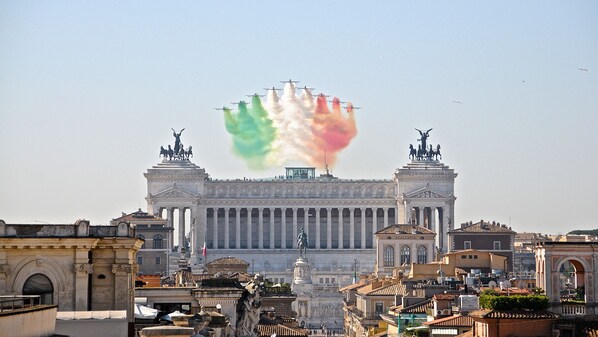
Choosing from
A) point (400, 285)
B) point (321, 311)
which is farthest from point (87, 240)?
point (321, 311)

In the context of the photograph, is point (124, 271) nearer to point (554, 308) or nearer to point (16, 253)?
point (16, 253)

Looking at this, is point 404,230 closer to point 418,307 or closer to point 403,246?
point 403,246

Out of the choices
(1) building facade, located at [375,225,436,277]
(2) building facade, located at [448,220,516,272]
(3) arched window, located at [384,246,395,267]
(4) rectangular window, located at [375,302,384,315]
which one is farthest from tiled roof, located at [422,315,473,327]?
(3) arched window, located at [384,246,395,267]

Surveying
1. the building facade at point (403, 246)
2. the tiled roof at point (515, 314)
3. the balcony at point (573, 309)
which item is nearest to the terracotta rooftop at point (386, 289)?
the building facade at point (403, 246)

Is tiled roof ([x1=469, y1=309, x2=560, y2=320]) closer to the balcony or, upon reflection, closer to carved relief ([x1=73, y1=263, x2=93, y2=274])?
the balcony

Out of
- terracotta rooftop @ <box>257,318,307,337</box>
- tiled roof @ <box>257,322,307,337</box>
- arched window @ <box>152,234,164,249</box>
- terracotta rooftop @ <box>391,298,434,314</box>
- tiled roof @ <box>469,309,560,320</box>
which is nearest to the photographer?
tiled roof @ <box>469,309,560,320</box>

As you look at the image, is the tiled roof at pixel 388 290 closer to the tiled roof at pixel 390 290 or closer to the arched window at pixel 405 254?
the tiled roof at pixel 390 290
